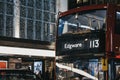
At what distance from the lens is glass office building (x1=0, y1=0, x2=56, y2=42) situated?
26.4m

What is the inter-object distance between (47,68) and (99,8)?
586 inches

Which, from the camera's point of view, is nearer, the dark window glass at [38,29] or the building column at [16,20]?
the building column at [16,20]

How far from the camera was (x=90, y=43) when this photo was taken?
42.4 feet

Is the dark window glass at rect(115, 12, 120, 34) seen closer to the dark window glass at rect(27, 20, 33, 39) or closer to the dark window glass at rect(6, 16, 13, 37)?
the dark window glass at rect(6, 16, 13, 37)

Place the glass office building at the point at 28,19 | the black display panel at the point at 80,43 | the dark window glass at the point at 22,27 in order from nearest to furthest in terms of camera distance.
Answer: the black display panel at the point at 80,43
the glass office building at the point at 28,19
the dark window glass at the point at 22,27

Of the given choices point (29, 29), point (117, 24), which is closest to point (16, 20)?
point (29, 29)

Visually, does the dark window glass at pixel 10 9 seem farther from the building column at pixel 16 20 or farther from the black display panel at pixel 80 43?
the black display panel at pixel 80 43

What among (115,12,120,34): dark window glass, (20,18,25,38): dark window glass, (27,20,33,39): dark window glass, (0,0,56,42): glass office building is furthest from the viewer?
(27,20,33,39): dark window glass

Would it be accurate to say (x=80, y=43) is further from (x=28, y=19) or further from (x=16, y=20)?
(x=28, y=19)

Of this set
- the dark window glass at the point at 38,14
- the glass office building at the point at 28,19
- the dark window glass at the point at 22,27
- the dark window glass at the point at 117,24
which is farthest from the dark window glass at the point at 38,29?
the dark window glass at the point at 117,24

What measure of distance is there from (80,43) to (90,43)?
15.6 inches

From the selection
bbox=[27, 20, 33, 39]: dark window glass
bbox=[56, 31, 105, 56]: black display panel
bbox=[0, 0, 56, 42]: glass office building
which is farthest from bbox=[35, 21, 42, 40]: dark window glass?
bbox=[56, 31, 105, 56]: black display panel

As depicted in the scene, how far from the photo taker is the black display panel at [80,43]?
41.6 ft

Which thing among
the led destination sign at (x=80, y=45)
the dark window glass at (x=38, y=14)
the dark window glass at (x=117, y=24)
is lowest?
the led destination sign at (x=80, y=45)
